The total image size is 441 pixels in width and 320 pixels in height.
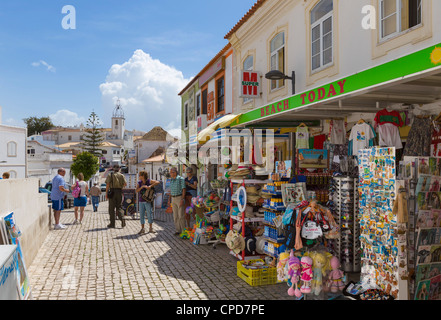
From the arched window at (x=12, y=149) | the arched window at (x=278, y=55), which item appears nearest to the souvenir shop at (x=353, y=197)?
the arched window at (x=278, y=55)

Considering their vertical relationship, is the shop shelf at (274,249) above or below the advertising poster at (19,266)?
below

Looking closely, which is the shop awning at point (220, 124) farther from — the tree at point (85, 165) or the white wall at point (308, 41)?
the tree at point (85, 165)

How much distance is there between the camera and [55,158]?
48.8 meters

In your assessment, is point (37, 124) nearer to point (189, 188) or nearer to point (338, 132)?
point (189, 188)

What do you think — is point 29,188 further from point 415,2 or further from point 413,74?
point 415,2

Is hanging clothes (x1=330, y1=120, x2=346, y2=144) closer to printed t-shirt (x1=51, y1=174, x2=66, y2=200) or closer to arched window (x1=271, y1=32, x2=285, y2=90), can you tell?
arched window (x1=271, y1=32, x2=285, y2=90)

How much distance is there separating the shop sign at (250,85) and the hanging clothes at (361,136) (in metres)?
6.76

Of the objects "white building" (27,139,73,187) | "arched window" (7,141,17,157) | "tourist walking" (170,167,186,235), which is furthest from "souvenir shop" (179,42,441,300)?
"white building" (27,139,73,187)

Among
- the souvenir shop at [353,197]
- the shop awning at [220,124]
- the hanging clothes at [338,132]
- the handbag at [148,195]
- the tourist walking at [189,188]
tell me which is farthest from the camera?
the tourist walking at [189,188]

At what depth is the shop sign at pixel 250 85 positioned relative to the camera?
12.7 meters

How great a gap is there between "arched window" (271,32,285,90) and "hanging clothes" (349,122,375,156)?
19.0 ft

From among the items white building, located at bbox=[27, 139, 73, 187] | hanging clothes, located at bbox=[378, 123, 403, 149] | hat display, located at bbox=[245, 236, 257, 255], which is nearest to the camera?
hanging clothes, located at bbox=[378, 123, 403, 149]

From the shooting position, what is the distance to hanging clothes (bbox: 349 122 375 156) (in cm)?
612

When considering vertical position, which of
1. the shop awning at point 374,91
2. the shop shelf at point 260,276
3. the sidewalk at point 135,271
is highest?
the shop awning at point 374,91
